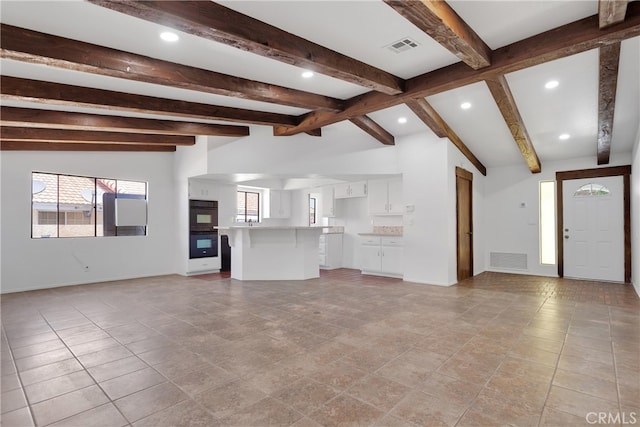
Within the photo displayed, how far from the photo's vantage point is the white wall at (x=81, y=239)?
18.2ft

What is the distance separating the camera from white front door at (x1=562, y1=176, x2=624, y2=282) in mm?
6074

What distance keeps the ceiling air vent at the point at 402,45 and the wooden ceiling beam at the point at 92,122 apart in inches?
145

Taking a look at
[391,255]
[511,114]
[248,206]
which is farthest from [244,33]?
[248,206]

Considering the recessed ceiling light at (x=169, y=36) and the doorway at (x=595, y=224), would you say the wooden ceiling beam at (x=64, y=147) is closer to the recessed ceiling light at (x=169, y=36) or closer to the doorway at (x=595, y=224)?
the recessed ceiling light at (x=169, y=36)

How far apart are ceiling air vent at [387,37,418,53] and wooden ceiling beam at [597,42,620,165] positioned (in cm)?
192

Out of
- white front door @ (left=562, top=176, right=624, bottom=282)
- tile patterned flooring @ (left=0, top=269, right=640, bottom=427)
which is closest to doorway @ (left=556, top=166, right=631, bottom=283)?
white front door @ (left=562, top=176, right=624, bottom=282)

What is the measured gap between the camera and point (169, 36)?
9.38ft

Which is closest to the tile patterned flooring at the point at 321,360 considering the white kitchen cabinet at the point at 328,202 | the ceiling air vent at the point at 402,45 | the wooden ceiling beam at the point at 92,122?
the wooden ceiling beam at the point at 92,122

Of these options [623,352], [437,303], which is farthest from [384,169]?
[623,352]

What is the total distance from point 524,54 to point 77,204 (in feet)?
24.6

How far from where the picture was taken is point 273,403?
6.77ft

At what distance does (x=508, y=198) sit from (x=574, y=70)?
3.88 m

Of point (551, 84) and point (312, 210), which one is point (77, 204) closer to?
point (312, 210)

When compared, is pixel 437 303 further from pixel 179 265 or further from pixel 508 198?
pixel 179 265
